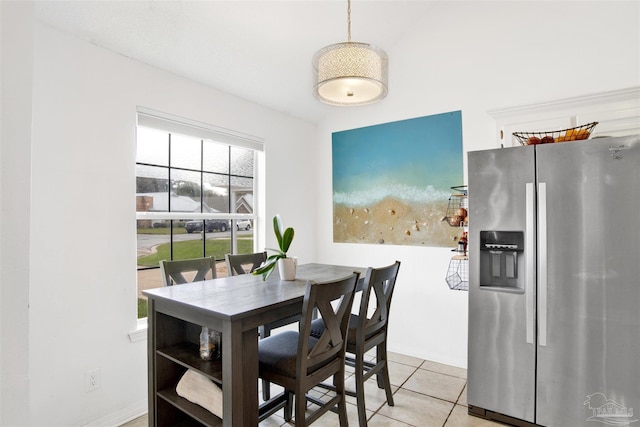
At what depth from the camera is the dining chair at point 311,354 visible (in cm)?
166

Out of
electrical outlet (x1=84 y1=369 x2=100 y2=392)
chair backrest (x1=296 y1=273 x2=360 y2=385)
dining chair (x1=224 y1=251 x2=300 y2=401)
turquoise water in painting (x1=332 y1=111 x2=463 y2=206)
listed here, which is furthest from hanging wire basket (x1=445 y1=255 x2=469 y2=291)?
electrical outlet (x1=84 y1=369 x2=100 y2=392)

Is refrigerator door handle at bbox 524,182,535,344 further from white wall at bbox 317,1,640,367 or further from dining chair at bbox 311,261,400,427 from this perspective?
white wall at bbox 317,1,640,367

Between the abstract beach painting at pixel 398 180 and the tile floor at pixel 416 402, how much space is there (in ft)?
3.76

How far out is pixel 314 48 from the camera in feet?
10.3

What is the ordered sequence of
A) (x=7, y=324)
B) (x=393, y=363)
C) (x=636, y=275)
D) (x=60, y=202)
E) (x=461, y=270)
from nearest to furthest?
(x=7, y=324) → (x=636, y=275) → (x=60, y=202) → (x=461, y=270) → (x=393, y=363)

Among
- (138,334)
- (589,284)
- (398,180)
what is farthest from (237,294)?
(398,180)

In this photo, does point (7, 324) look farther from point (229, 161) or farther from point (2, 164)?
point (229, 161)

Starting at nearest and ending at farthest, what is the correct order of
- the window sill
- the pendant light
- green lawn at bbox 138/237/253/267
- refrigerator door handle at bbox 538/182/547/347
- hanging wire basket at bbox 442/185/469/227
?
the pendant light
refrigerator door handle at bbox 538/182/547/347
the window sill
green lawn at bbox 138/237/253/267
hanging wire basket at bbox 442/185/469/227

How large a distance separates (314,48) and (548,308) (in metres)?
2.73

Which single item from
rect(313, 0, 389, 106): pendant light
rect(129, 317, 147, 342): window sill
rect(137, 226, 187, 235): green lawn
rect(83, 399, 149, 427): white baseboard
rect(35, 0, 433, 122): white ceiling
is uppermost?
rect(35, 0, 433, 122): white ceiling

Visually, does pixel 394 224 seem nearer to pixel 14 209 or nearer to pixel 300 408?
pixel 300 408

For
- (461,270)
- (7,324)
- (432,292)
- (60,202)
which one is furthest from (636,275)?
(60,202)

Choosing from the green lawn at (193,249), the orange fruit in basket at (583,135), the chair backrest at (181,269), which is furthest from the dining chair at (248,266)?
the orange fruit in basket at (583,135)

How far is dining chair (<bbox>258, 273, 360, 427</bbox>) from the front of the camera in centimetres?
166
